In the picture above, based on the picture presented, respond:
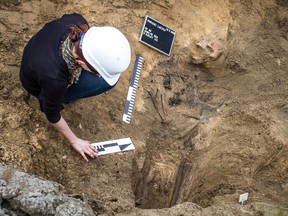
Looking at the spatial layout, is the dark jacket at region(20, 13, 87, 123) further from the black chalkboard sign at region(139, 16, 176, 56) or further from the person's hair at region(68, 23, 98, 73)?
the black chalkboard sign at region(139, 16, 176, 56)

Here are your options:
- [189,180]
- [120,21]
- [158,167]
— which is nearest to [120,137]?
[158,167]

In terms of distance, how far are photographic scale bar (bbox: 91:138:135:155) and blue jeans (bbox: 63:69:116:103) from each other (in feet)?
1.32

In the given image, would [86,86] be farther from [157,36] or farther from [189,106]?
[189,106]

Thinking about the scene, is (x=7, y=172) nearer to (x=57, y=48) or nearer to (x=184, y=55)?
(x=57, y=48)

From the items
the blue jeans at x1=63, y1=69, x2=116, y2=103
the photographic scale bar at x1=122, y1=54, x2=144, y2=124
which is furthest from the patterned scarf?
the photographic scale bar at x1=122, y1=54, x2=144, y2=124

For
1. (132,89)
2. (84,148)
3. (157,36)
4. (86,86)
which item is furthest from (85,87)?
(157,36)

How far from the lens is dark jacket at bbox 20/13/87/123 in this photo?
8.57ft

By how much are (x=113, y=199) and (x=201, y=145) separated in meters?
1.09

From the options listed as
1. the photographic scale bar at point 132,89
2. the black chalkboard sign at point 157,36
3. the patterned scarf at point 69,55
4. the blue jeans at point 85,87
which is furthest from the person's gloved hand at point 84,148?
the black chalkboard sign at point 157,36

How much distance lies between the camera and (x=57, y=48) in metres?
2.66

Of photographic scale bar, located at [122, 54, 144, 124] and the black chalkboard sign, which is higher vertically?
the black chalkboard sign

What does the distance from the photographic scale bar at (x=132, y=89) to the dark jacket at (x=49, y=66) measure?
0.84 metres

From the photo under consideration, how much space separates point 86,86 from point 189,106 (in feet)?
3.74

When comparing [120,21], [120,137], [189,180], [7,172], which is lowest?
[189,180]
